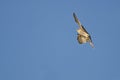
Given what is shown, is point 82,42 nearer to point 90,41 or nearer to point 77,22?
point 90,41

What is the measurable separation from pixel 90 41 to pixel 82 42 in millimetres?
599

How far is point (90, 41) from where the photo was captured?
70.7 ft

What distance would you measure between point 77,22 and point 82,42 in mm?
2127

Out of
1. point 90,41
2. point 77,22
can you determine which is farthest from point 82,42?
point 77,22

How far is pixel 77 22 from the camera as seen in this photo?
20078mm

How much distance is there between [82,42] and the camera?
70.9 ft

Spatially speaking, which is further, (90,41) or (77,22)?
(90,41)

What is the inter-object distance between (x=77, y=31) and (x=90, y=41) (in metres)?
1.34

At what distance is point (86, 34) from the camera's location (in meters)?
21.0

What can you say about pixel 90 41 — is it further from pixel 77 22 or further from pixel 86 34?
pixel 77 22

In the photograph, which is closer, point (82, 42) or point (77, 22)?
point (77, 22)

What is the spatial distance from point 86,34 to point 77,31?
2.25 feet
